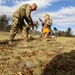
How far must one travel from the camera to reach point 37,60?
9.41 metres

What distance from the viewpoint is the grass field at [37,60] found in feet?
27.9

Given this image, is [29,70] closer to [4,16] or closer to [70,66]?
[70,66]

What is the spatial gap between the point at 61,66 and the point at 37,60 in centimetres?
104

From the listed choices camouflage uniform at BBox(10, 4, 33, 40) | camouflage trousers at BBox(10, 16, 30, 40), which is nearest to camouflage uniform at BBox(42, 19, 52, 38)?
camouflage uniform at BBox(10, 4, 33, 40)

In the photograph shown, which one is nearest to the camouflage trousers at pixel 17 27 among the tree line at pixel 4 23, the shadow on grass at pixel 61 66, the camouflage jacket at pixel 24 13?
the camouflage jacket at pixel 24 13

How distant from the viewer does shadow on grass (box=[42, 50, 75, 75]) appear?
8530 millimetres

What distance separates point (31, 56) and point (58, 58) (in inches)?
45.3

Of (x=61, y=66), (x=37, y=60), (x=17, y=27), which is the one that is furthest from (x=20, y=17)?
(x=61, y=66)

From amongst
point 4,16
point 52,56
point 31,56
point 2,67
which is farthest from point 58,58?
point 4,16

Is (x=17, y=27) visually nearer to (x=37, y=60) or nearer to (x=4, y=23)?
(x=37, y=60)

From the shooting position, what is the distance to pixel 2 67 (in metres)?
8.56

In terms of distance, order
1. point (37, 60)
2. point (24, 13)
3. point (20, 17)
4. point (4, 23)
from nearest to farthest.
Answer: point (37, 60) → point (24, 13) → point (20, 17) → point (4, 23)

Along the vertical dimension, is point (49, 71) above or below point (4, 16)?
below

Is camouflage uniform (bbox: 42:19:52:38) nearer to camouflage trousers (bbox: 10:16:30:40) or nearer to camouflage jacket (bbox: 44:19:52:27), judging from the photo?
camouflage jacket (bbox: 44:19:52:27)
